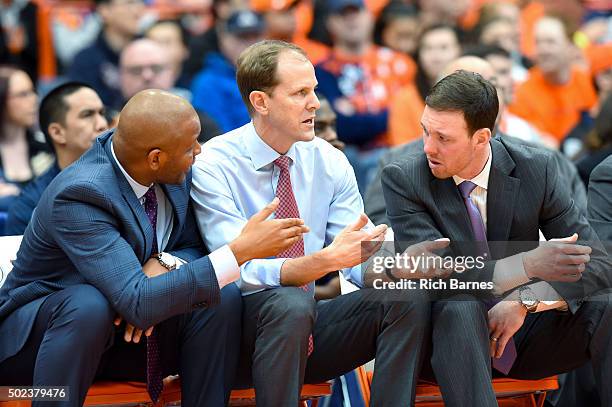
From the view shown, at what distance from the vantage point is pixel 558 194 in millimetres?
3439

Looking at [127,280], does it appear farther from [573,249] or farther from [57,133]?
[57,133]

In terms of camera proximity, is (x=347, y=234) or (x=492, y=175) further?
(x=492, y=175)

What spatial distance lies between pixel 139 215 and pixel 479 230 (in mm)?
1108

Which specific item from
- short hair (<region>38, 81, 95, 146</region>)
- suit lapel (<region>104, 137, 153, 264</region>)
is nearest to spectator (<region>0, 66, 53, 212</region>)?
short hair (<region>38, 81, 95, 146</region>)

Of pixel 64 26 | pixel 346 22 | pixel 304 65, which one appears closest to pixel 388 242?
pixel 304 65

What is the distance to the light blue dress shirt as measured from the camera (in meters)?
3.39

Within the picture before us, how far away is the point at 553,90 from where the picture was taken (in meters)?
7.23

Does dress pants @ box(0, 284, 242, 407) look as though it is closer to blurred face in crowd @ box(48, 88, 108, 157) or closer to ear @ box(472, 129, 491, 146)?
ear @ box(472, 129, 491, 146)

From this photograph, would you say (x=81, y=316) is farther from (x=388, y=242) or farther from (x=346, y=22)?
(x=346, y=22)

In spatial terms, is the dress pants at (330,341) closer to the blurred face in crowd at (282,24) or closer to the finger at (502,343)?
the finger at (502,343)

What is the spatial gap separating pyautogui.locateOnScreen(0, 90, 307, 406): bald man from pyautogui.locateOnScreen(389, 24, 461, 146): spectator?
10.3ft

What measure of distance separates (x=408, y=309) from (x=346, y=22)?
4.10 m

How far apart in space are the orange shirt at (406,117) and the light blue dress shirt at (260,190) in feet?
8.64

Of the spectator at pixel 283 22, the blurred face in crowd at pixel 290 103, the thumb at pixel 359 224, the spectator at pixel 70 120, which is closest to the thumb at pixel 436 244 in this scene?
the thumb at pixel 359 224
